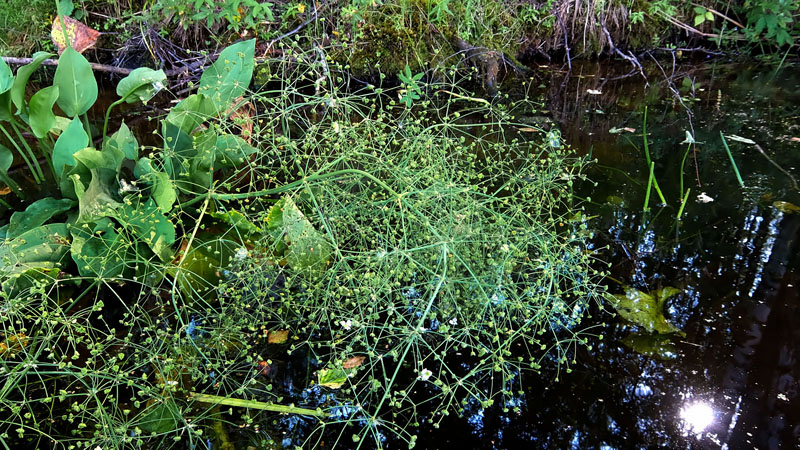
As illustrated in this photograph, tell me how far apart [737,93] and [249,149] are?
11.8 ft

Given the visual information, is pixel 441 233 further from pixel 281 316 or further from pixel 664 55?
pixel 664 55

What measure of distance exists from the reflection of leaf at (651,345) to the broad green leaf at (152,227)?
159 cm

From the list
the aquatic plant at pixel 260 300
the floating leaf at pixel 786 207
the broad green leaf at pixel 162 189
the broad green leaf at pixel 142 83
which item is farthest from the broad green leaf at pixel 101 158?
the floating leaf at pixel 786 207

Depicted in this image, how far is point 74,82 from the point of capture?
223cm

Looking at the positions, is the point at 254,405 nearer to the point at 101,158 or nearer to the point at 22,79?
the point at 101,158

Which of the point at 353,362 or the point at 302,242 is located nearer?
the point at 353,362

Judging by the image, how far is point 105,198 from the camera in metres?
2.00

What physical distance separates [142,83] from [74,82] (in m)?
0.26

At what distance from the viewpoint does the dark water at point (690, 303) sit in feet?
4.85

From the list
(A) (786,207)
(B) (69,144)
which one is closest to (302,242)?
(B) (69,144)

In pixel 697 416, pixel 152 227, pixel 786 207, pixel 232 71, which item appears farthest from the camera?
pixel 786 207

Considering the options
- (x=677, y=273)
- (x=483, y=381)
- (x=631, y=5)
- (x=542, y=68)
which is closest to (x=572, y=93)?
(x=542, y=68)

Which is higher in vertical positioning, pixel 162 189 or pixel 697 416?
pixel 162 189

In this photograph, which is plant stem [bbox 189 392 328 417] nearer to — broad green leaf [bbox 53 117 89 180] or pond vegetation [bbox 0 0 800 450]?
pond vegetation [bbox 0 0 800 450]
